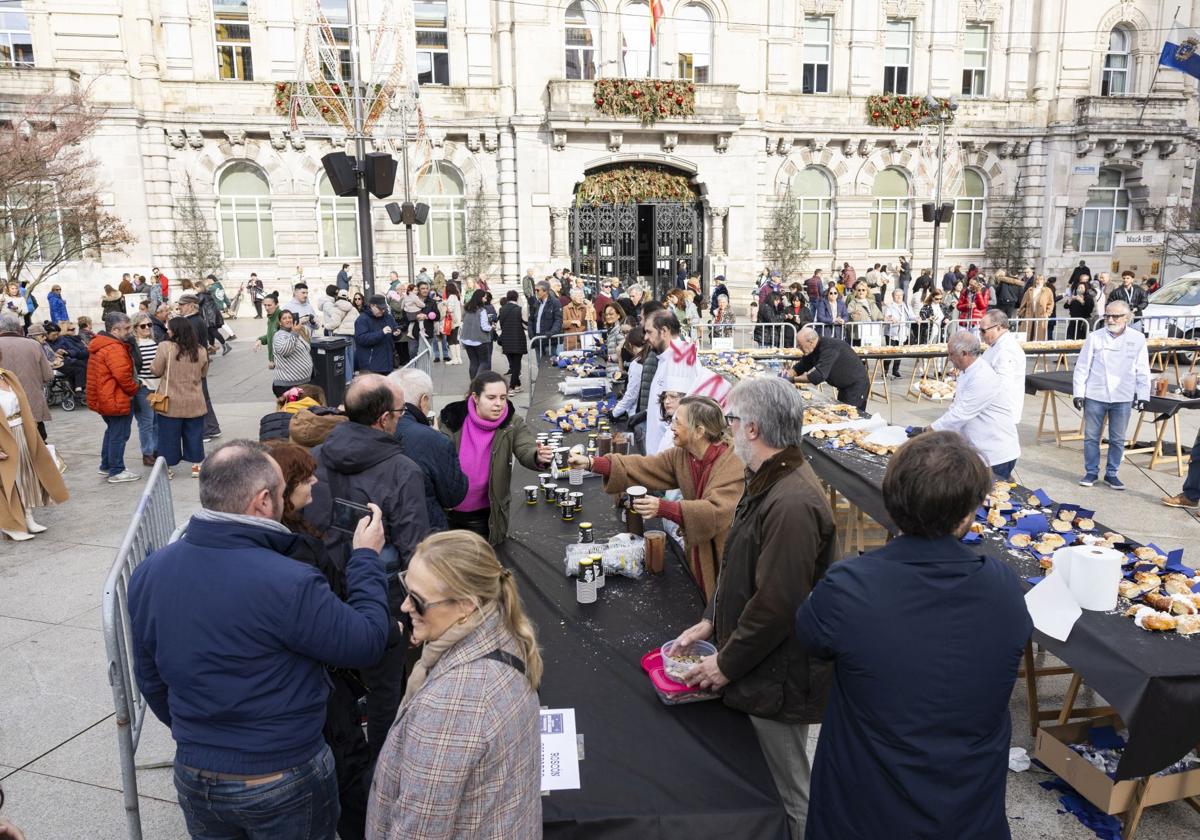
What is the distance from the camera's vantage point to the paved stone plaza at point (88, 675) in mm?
3684

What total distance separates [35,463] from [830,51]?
26.6 metres

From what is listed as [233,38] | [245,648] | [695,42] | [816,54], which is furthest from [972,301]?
[233,38]

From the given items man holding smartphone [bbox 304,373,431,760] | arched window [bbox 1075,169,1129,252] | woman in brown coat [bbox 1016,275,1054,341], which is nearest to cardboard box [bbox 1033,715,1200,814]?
man holding smartphone [bbox 304,373,431,760]

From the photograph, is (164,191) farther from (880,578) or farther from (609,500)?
(880,578)

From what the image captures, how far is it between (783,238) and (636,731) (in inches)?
995

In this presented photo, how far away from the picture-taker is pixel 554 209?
25016 mm

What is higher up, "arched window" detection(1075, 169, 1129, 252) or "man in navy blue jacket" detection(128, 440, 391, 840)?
"arched window" detection(1075, 169, 1129, 252)

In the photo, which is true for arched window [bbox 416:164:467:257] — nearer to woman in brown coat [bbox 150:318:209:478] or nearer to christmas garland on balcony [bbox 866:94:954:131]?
christmas garland on balcony [bbox 866:94:954:131]

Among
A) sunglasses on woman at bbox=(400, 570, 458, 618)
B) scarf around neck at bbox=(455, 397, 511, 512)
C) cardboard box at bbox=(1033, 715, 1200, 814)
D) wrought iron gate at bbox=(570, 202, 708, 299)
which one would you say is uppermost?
wrought iron gate at bbox=(570, 202, 708, 299)

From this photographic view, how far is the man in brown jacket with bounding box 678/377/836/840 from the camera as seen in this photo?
8.86 ft

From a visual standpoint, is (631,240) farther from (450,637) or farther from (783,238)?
(450,637)

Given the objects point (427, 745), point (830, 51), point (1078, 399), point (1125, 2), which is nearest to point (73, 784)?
point (427, 745)

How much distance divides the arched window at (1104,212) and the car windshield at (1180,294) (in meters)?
12.7

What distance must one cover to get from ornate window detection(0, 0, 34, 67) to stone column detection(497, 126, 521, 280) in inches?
521
